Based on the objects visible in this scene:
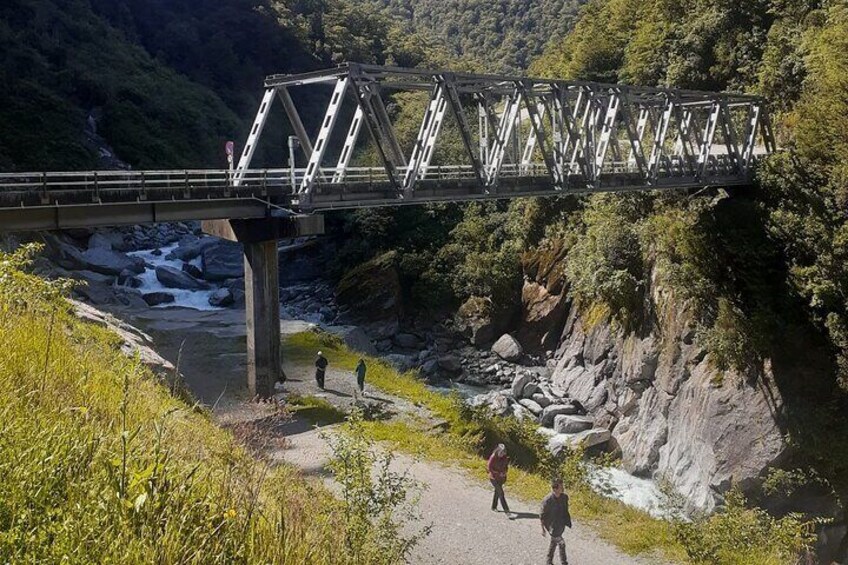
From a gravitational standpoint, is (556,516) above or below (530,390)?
above

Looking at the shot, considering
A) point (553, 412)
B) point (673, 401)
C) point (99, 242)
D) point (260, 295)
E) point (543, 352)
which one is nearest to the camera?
point (260, 295)

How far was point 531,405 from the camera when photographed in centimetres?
2522

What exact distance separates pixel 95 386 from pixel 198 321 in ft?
90.2

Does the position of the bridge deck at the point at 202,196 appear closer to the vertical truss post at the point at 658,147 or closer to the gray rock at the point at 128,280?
the vertical truss post at the point at 658,147

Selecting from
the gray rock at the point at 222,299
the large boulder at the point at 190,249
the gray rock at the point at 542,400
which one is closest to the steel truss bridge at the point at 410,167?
the gray rock at the point at 542,400

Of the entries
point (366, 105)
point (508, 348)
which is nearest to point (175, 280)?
point (508, 348)

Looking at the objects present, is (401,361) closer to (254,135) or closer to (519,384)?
(519,384)

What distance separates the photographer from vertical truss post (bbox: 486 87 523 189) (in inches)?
736

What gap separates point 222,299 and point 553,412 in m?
22.0

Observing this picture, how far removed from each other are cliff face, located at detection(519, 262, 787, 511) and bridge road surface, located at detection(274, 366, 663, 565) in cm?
782

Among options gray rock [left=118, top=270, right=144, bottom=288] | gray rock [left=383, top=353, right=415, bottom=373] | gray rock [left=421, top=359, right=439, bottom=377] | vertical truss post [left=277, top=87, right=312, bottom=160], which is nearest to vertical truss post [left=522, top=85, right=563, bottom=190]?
vertical truss post [left=277, top=87, right=312, bottom=160]

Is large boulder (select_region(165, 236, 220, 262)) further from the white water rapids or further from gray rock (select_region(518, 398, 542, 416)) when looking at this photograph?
gray rock (select_region(518, 398, 542, 416))

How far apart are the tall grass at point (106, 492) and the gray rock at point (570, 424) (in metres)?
19.6

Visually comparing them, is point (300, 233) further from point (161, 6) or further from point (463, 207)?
point (161, 6)
